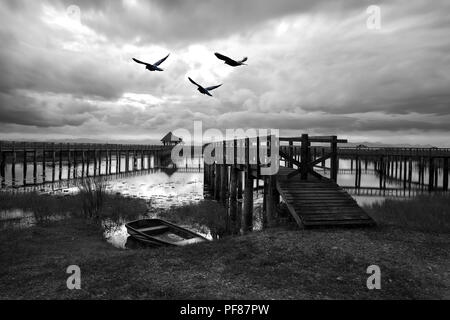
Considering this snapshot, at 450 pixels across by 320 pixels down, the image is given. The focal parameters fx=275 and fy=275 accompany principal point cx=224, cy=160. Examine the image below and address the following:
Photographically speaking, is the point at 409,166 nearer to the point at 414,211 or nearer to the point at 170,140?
the point at 414,211

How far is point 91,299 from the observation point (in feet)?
16.0

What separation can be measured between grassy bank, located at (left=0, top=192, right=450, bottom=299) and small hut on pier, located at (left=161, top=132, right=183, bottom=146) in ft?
232

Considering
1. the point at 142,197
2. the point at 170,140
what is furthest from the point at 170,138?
the point at 142,197

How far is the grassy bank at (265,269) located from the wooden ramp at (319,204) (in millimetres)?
442

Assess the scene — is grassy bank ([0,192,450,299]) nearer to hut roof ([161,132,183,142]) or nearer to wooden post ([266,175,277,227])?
wooden post ([266,175,277,227])

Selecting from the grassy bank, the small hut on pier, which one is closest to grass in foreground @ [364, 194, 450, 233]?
the grassy bank

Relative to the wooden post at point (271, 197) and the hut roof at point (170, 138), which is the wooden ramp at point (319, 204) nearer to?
the wooden post at point (271, 197)

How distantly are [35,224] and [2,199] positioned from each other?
6467 mm

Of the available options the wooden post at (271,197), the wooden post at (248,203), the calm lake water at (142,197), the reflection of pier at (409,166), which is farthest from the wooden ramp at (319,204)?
the reflection of pier at (409,166)

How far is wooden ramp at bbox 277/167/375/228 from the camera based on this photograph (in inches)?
333

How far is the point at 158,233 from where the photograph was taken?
12344 mm

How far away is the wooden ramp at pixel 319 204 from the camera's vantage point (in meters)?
8.46

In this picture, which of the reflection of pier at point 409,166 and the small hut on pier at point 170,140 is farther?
the small hut on pier at point 170,140

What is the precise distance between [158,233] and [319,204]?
23.4 ft
